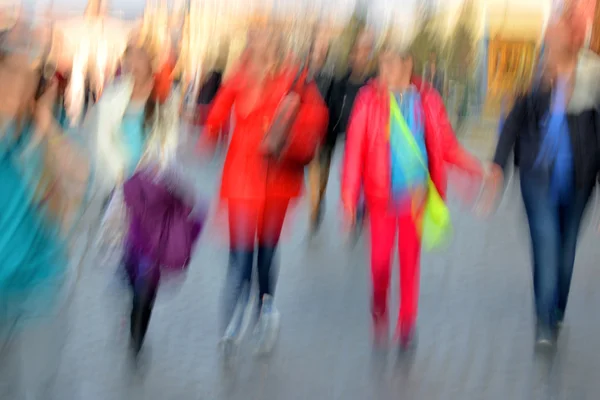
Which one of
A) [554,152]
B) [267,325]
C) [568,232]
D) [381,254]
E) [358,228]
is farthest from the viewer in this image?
[358,228]

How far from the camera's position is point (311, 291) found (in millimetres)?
5027

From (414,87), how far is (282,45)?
0.84 metres

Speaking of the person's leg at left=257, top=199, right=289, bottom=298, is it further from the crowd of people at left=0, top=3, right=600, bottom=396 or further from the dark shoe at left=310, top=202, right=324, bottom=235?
the dark shoe at left=310, top=202, right=324, bottom=235

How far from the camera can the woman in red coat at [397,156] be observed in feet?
12.1

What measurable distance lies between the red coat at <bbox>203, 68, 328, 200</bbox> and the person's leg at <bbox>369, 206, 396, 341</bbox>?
502mm

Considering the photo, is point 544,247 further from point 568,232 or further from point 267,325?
point 267,325

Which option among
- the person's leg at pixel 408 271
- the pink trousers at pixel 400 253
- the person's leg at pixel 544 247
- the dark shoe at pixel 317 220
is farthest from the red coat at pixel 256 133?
the dark shoe at pixel 317 220

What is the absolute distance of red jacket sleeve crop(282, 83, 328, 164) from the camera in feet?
12.2

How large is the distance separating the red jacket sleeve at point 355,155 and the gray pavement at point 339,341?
916mm

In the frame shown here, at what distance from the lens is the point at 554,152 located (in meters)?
3.91

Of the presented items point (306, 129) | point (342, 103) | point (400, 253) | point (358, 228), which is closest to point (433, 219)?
point (400, 253)

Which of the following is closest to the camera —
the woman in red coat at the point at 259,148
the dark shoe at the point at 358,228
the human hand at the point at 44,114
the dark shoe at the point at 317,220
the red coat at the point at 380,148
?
the human hand at the point at 44,114

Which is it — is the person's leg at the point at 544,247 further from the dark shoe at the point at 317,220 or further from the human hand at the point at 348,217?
the dark shoe at the point at 317,220

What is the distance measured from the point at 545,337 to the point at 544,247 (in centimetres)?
49
